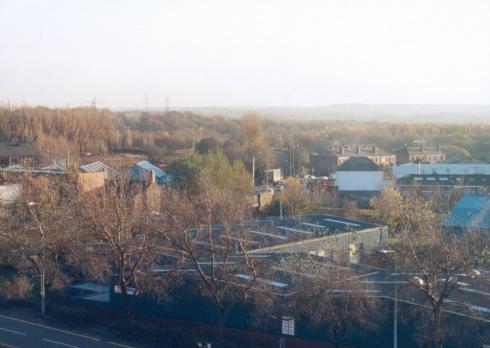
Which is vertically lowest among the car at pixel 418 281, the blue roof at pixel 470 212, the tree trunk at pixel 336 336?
the tree trunk at pixel 336 336

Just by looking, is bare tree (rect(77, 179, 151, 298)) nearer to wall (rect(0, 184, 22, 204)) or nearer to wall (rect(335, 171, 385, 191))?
wall (rect(0, 184, 22, 204))

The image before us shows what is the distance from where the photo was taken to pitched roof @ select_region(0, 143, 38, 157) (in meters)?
19.8

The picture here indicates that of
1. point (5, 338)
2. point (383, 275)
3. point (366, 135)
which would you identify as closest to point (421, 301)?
point (383, 275)

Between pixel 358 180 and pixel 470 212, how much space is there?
22.6 ft

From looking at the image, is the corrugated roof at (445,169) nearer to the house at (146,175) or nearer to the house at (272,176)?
the house at (272,176)

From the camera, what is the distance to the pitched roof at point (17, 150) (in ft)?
64.8

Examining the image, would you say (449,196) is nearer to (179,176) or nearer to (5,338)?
(179,176)

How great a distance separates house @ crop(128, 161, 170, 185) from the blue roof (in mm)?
5512

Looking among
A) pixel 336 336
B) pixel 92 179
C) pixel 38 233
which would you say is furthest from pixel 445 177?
pixel 336 336

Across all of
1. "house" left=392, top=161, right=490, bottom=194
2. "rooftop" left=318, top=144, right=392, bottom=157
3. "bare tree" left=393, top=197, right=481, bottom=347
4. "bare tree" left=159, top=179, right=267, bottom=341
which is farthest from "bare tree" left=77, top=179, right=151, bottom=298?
"rooftop" left=318, top=144, right=392, bottom=157

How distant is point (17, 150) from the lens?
20.2 meters

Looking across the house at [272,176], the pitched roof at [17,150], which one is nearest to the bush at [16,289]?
the house at [272,176]

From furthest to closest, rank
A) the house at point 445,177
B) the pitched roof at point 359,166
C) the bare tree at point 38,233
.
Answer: the pitched roof at point 359,166
the house at point 445,177
the bare tree at point 38,233

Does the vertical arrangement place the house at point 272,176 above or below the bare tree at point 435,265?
below
